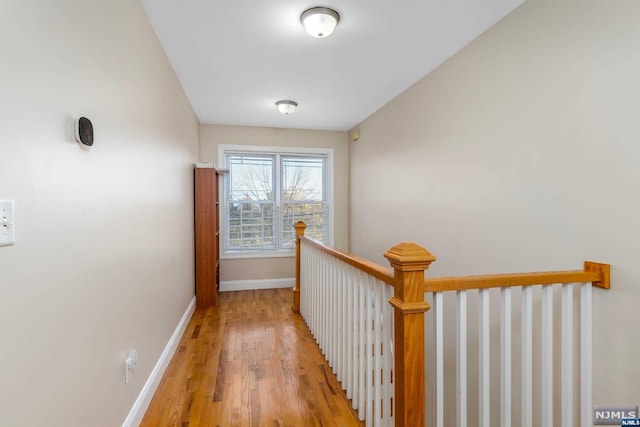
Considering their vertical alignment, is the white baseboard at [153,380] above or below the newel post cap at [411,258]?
below

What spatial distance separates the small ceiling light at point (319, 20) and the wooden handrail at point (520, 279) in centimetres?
168

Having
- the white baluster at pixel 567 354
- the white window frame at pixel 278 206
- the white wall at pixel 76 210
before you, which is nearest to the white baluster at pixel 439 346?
the white baluster at pixel 567 354

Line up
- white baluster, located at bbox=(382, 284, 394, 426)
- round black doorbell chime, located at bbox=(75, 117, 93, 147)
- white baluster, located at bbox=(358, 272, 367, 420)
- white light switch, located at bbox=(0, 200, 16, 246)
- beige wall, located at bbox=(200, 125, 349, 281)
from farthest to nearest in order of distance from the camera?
beige wall, located at bbox=(200, 125, 349, 281), white baluster, located at bbox=(358, 272, 367, 420), white baluster, located at bbox=(382, 284, 394, 426), round black doorbell chime, located at bbox=(75, 117, 93, 147), white light switch, located at bbox=(0, 200, 16, 246)

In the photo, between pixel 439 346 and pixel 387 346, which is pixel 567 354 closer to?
pixel 439 346

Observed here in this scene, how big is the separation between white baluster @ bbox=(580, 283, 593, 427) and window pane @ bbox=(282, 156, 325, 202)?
381 cm

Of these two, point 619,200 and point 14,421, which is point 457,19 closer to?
point 619,200

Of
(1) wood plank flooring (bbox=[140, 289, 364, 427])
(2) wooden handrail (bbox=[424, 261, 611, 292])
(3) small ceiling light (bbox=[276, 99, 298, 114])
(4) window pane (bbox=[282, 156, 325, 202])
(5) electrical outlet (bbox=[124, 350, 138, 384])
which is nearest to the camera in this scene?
(2) wooden handrail (bbox=[424, 261, 611, 292])

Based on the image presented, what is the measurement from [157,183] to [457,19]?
7.49ft

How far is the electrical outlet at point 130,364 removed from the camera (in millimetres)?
1629

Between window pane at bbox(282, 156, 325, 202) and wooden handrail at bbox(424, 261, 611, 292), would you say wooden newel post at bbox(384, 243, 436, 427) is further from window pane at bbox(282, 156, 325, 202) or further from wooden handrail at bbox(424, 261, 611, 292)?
window pane at bbox(282, 156, 325, 202)

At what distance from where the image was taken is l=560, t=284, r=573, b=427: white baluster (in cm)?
137

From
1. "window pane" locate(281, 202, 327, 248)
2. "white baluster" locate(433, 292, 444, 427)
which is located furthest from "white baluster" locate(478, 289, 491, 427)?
"window pane" locate(281, 202, 327, 248)

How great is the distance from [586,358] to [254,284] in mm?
3954

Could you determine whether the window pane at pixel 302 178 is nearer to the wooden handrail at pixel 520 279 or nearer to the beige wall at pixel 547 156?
the beige wall at pixel 547 156
